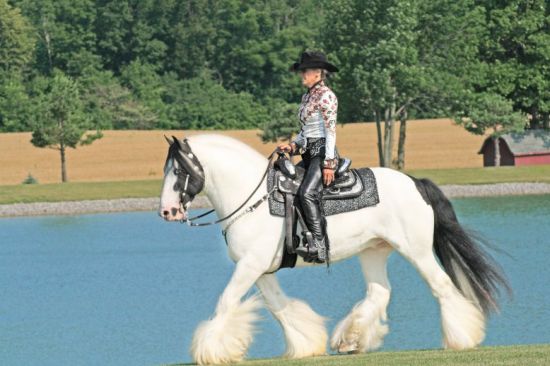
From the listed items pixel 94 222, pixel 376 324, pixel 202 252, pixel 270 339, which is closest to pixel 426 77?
pixel 94 222

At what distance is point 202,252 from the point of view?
34.4 meters

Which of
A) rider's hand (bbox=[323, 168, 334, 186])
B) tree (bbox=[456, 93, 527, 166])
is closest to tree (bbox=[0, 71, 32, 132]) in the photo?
tree (bbox=[456, 93, 527, 166])

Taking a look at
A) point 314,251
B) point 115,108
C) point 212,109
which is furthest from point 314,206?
point 115,108

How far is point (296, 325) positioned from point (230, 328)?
90 cm

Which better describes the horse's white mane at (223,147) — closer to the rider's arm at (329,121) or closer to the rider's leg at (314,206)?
the rider's leg at (314,206)

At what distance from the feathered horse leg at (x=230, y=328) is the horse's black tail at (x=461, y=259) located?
212cm

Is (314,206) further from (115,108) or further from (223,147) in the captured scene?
(115,108)

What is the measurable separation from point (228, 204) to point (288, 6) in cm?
9962

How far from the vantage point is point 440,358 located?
11.7 m

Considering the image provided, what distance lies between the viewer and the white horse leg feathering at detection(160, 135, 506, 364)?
12.3 metres

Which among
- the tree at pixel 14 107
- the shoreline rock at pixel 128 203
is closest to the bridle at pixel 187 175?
the shoreline rock at pixel 128 203

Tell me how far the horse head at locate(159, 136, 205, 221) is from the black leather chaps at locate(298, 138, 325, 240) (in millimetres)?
1003

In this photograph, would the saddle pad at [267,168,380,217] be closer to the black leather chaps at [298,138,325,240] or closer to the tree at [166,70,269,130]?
the black leather chaps at [298,138,325,240]

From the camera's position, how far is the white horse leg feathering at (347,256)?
12344mm
